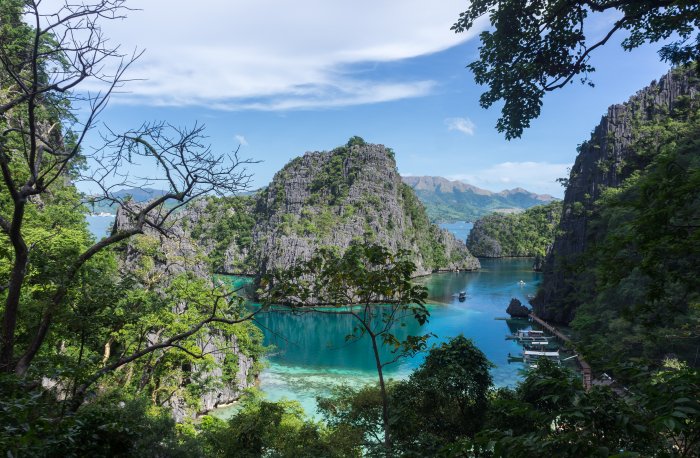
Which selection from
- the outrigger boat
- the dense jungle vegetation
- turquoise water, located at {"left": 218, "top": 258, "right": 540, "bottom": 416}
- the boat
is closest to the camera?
the dense jungle vegetation

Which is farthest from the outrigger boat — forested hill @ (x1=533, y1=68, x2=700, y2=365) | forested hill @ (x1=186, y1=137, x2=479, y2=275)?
forested hill @ (x1=186, y1=137, x2=479, y2=275)

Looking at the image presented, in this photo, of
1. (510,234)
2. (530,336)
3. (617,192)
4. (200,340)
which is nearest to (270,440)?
(200,340)

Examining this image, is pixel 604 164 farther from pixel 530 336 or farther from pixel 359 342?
pixel 359 342

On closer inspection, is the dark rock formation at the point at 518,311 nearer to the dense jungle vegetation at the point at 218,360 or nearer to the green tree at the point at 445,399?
the dense jungle vegetation at the point at 218,360

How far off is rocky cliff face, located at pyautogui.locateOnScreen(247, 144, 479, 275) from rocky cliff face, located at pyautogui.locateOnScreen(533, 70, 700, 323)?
1158 inches

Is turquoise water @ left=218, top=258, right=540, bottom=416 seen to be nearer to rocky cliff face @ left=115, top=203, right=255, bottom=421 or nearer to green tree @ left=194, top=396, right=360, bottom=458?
rocky cliff face @ left=115, top=203, right=255, bottom=421

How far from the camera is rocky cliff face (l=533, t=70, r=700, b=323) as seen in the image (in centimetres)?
4203

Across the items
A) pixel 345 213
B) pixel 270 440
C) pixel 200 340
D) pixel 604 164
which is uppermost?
pixel 604 164

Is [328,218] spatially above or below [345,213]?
below

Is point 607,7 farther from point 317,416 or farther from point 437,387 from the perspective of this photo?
point 317,416

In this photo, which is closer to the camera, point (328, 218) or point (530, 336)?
point (530, 336)

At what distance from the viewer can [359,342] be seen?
122 feet

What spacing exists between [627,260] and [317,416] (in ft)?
63.6

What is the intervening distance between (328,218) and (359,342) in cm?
3550
